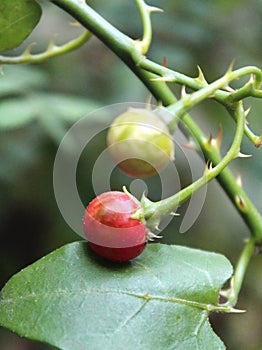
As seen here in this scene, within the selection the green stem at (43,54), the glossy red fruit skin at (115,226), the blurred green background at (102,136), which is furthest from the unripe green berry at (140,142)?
the blurred green background at (102,136)

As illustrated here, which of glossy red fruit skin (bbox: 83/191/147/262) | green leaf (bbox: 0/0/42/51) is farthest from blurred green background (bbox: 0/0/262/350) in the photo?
glossy red fruit skin (bbox: 83/191/147/262)

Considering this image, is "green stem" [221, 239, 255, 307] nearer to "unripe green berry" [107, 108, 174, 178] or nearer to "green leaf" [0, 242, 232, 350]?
"green leaf" [0, 242, 232, 350]

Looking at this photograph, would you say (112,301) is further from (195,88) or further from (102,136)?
(102,136)

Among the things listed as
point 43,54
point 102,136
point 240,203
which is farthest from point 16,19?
point 102,136

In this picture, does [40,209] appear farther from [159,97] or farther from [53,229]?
[159,97]

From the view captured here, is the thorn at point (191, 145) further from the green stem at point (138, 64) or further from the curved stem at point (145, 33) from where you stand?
A: the curved stem at point (145, 33)

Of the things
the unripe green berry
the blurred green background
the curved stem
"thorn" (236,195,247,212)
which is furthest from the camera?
the blurred green background

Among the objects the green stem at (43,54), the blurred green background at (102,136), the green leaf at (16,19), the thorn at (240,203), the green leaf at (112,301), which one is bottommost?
the blurred green background at (102,136)
